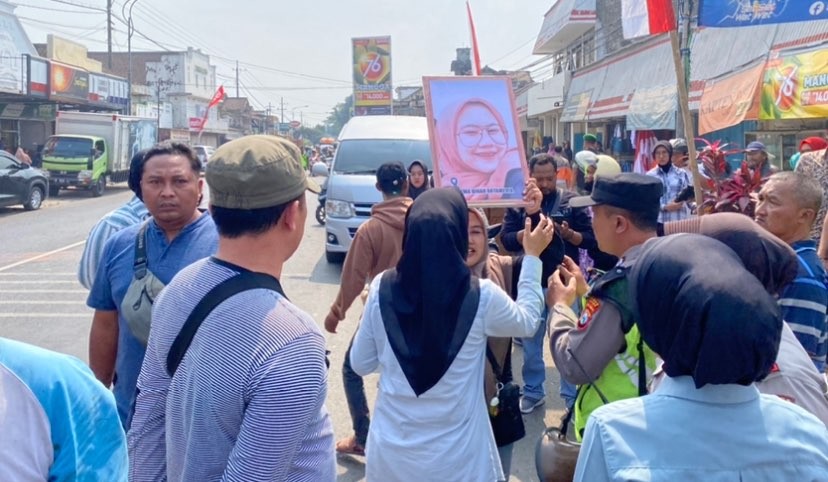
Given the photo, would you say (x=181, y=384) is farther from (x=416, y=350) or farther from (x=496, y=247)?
(x=496, y=247)

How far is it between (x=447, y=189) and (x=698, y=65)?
13.5 metres

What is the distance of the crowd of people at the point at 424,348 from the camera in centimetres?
143

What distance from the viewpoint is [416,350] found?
2.62m

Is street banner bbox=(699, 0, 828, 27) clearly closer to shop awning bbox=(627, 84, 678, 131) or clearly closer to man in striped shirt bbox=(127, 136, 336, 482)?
shop awning bbox=(627, 84, 678, 131)

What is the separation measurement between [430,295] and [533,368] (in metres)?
2.87

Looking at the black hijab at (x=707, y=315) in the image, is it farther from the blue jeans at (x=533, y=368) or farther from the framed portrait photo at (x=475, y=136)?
the blue jeans at (x=533, y=368)

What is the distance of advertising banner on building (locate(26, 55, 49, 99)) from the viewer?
28.9m

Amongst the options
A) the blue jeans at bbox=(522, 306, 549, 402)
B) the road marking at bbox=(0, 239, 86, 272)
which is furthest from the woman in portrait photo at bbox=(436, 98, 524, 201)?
the road marking at bbox=(0, 239, 86, 272)

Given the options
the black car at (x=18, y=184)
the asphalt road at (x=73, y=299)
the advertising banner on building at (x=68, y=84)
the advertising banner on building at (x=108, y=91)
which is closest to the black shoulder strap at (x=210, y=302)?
the asphalt road at (x=73, y=299)

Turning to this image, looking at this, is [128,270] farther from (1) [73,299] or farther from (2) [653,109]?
(2) [653,109]

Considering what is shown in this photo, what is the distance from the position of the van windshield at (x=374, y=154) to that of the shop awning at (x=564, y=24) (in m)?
17.2

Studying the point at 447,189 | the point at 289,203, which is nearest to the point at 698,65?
the point at 447,189

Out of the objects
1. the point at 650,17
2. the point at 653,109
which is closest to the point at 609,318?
the point at 650,17

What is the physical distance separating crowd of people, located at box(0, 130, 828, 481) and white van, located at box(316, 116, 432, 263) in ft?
21.9
